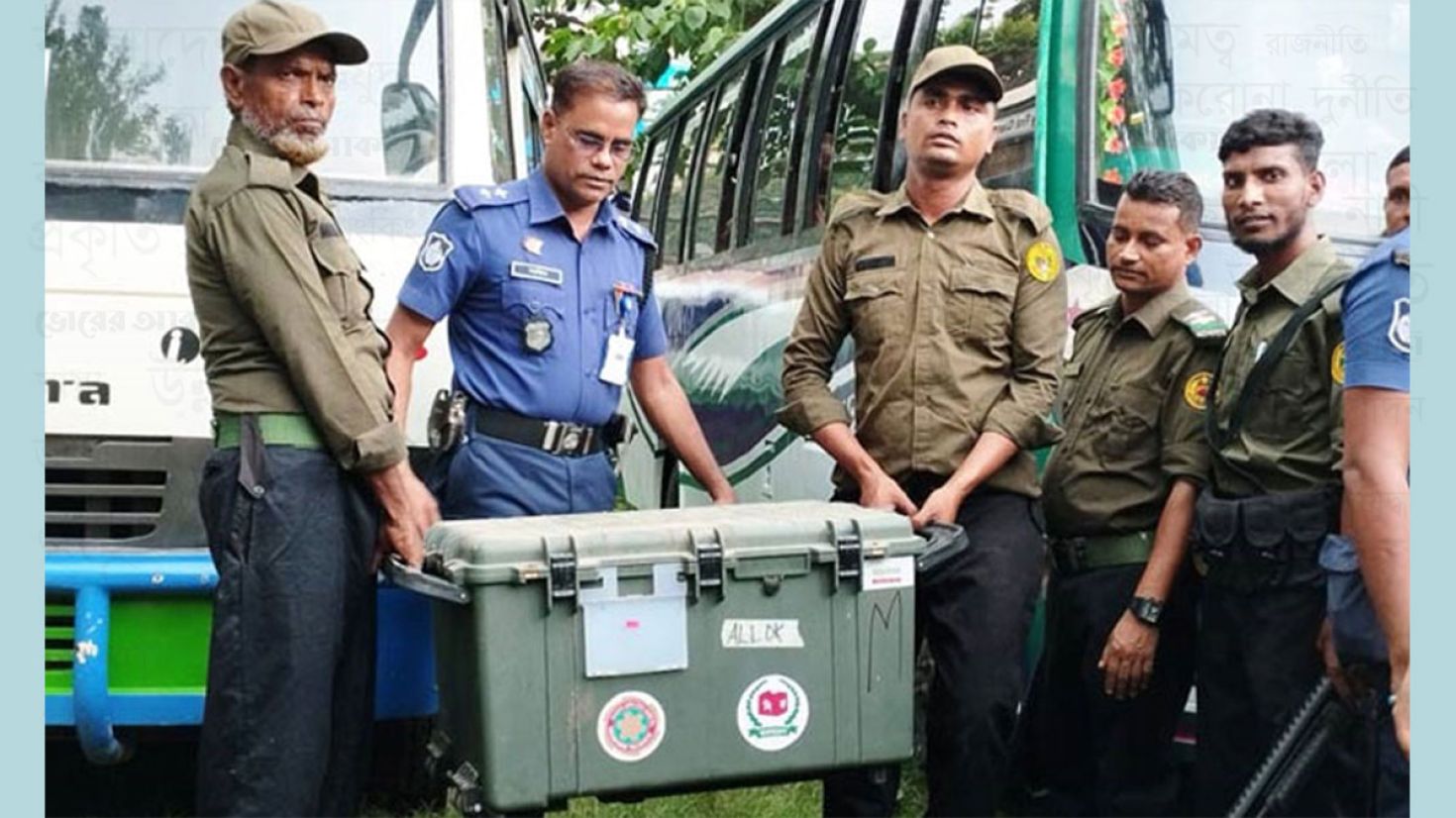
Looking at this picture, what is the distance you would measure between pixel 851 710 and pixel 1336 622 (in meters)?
0.92

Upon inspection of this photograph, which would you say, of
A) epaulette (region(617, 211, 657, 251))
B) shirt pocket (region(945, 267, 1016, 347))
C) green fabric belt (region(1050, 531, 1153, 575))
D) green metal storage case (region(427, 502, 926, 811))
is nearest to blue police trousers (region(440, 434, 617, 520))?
green metal storage case (region(427, 502, 926, 811))

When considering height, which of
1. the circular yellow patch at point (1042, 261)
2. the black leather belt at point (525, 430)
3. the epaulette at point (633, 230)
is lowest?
the black leather belt at point (525, 430)

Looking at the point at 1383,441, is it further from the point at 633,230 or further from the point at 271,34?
the point at 271,34

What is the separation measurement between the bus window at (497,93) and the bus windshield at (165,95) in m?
0.34

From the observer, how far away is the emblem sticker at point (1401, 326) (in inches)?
111

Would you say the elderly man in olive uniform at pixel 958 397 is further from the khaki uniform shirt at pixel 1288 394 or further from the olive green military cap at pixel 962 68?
the khaki uniform shirt at pixel 1288 394

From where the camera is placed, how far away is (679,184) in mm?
10719

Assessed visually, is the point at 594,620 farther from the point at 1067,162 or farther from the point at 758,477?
the point at 758,477

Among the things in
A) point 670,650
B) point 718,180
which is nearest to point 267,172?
point 670,650

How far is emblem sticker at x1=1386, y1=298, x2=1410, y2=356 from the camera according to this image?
283 cm

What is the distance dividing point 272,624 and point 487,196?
1.14 metres

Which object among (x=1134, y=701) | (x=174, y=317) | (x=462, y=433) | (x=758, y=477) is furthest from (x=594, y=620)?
(x=758, y=477)

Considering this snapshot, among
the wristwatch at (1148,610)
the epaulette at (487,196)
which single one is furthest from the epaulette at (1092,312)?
the epaulette at (487,196)

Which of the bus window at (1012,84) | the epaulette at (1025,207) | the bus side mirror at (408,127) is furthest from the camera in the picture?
the bus side mirror at (408,127)
